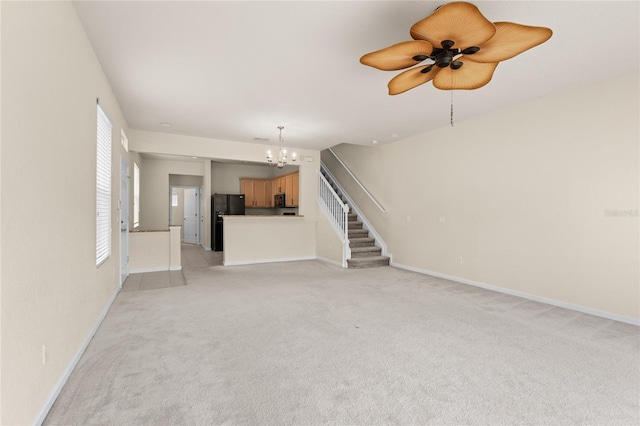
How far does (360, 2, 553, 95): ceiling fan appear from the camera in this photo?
196 cm

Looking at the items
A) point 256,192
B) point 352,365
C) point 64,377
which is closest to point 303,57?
point 352,365

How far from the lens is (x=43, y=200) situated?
191 centimetres

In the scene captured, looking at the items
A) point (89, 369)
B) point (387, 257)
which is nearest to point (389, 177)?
point (387, 257)

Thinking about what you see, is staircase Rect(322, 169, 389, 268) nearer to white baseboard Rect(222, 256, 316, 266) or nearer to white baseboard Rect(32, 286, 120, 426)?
white baseboard Rect(222, 256, 316, 266)

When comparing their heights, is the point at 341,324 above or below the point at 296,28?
below

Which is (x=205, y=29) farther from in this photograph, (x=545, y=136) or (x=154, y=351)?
(x=545, y=136)

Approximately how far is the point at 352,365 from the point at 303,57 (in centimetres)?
291

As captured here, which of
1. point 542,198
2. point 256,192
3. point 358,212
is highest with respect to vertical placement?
point 256,192

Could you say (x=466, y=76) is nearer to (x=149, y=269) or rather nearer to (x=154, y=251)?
(x=154, y=251)

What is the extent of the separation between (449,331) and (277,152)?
5591 millimetres

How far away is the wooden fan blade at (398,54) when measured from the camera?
2246 millimetres

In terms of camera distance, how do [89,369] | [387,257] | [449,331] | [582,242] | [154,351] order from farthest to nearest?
→ [387,257] < [582,242] < [449,331] < [154,351] < [89,369]

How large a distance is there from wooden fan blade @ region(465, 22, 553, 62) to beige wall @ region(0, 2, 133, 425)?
2.76 m

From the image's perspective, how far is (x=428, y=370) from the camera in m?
2.39
